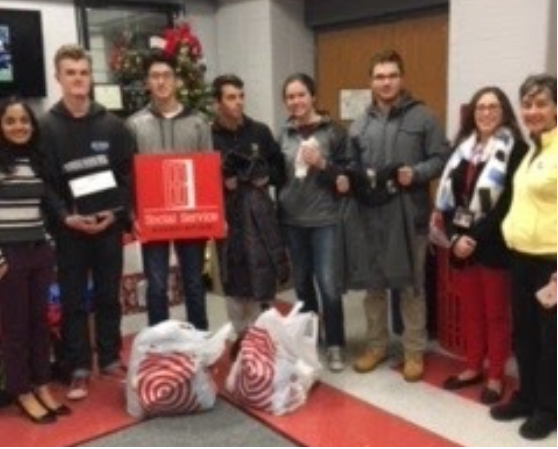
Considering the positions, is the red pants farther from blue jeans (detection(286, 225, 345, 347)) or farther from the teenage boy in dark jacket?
the teenage boy in dark jacket

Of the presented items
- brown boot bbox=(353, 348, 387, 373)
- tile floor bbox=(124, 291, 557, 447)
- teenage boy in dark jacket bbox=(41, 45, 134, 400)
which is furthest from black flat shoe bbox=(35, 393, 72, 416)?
brown boot bbox=(353, 348, 387, 373)

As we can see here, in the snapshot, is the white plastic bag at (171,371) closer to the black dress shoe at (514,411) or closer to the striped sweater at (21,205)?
the striped sweater at (21,205)

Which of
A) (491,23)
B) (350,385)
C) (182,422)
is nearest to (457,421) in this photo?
(350,385)

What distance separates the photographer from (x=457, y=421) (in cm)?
265

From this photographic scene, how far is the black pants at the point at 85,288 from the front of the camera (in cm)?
286

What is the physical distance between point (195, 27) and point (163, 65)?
8.71 ft

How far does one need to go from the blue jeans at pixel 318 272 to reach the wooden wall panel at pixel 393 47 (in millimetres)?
1611

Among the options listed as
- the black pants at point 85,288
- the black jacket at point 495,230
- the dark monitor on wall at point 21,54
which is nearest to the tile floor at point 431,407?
the black jacket at point 495,230

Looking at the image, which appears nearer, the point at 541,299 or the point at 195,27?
the point at 541,299

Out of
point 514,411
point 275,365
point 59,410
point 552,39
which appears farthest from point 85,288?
point 552,39

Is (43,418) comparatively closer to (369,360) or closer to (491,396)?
(369,360)

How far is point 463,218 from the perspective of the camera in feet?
8.82

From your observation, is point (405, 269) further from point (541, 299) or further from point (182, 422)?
point (182, 422)

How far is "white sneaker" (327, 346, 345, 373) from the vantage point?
3.19 meters
